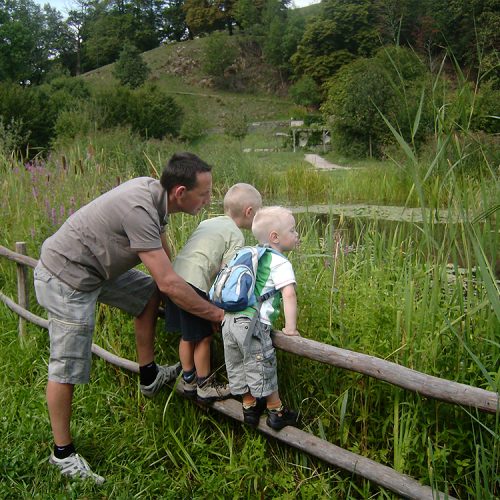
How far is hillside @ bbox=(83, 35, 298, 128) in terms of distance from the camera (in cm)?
5250

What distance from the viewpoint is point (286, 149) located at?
2942cm

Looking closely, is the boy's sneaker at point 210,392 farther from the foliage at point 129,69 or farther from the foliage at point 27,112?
the foliage at point 129,69

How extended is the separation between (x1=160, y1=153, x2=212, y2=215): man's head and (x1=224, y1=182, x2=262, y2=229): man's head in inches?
6.1

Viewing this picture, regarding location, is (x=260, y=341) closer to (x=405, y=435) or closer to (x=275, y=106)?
(x=405, y=435)

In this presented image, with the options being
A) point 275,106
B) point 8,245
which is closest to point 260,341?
point 8,245

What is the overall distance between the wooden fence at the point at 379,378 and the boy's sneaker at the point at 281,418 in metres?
0.03

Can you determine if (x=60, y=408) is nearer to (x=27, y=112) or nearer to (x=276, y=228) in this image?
(x=276, y=228)

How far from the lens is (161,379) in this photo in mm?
3000

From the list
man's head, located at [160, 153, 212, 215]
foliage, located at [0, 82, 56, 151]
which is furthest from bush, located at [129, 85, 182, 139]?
man's head, located at [160, 153, 212, 215]

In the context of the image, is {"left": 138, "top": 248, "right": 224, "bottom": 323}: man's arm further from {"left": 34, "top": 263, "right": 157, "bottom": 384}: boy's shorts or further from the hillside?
the hillside

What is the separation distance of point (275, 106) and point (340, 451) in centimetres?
5337

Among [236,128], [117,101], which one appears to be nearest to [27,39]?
[236,128]

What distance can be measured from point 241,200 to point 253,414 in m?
0.94

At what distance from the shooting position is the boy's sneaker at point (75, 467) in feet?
8.80
